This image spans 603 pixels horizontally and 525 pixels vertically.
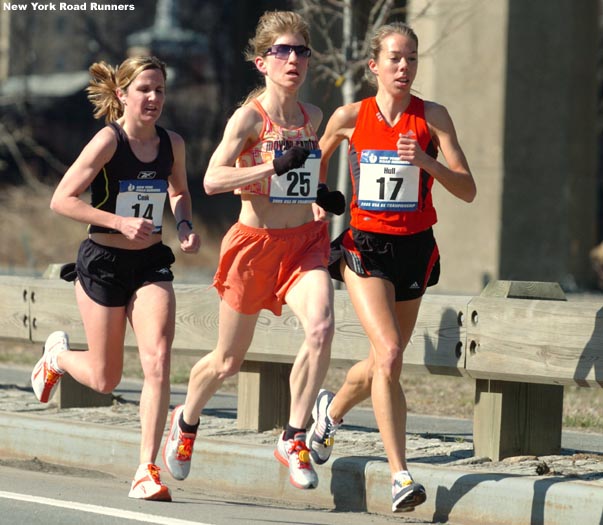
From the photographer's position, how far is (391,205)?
21.5 feet

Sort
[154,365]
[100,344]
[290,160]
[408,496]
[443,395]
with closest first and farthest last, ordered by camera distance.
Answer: [408,496], [290,160], [154,365], [100,344], [443,395]

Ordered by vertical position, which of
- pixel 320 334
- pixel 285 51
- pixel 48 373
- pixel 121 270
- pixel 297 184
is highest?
pixel 285 51

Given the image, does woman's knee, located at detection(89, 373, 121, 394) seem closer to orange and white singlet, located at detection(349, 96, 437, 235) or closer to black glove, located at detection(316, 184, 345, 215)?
black glove, located at detection(316, 184, 345, 215)

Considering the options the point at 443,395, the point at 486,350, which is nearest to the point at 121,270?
the point at 486,350

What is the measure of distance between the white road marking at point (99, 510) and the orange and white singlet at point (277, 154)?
1.59 meters

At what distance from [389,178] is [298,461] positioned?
1.40 meters

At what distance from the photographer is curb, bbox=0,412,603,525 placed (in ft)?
19.9

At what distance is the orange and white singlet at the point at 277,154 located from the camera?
659cm

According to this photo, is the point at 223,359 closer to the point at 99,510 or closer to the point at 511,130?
the point at 99,510

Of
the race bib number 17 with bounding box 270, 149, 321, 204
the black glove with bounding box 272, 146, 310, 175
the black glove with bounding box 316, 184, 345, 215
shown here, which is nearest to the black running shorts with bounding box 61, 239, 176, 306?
the race bib number 17 with bounding box 270, 149, 321, 204

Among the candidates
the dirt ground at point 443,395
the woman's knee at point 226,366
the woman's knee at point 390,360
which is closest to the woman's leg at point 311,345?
the woman's knee at point 390,360

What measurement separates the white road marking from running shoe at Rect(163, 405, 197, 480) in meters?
0.52

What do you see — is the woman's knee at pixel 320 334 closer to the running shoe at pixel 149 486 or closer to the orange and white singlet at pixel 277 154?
the orange and white singlet at pixel 277 154

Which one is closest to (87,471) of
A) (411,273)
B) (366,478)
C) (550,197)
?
(366,478)
